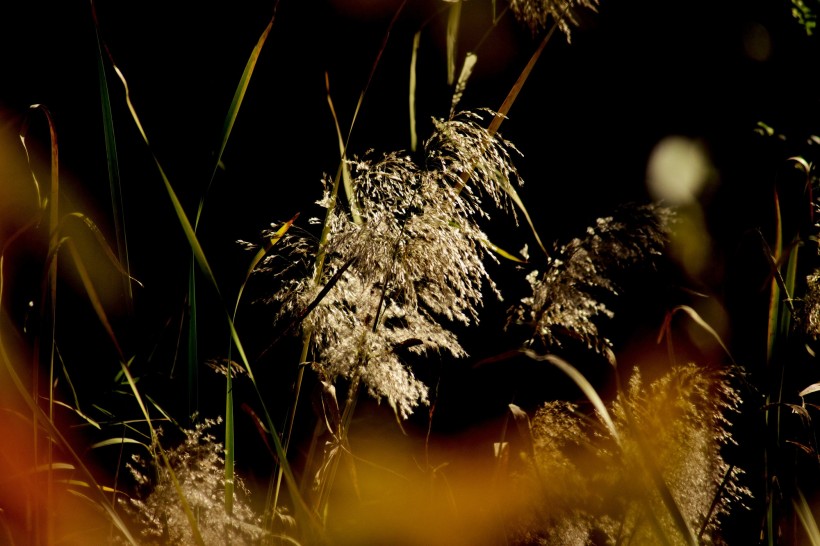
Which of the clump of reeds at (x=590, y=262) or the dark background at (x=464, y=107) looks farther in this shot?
the dark background at (x=464, y=107)

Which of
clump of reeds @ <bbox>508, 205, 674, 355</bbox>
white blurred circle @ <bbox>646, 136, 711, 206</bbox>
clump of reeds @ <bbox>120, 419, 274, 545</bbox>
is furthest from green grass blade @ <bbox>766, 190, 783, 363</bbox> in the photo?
clump of reeds @ <bbox>120, 419, 274, 545</bbox>

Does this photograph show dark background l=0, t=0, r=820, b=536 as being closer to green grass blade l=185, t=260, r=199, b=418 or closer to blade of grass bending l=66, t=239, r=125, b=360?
green grass blade l=185, t=260, r=199, b=418

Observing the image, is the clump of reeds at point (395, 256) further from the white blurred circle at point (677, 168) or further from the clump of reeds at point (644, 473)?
the white blurred circle at point (677, 168)

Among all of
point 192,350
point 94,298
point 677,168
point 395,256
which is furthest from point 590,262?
point 677,168

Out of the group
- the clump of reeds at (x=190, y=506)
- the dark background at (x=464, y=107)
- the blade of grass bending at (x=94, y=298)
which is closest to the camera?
the blade of grass bending at (x=94, y=298)

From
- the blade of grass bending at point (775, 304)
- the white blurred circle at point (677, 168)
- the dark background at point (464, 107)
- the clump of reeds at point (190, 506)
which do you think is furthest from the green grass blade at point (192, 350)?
the white blurred circle at point (677, 168)

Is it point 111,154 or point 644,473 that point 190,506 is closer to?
point 111,154

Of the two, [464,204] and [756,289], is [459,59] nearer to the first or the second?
[464,204]

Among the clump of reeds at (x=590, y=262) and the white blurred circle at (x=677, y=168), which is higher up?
the white blurred circle at (x=677, y=168)

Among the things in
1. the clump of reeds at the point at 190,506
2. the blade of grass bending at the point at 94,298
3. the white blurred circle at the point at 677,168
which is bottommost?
the clump of reeds at the point at 190,506

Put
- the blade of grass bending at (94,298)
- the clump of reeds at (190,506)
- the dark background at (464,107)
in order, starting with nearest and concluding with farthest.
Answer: the blade of grass bending at (94,298)
the clump of reeds at (190,506)
the dark background at (464,107)
